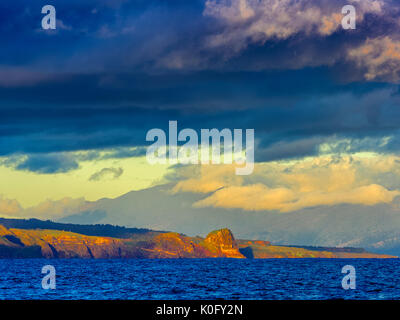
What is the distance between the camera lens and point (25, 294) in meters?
110
